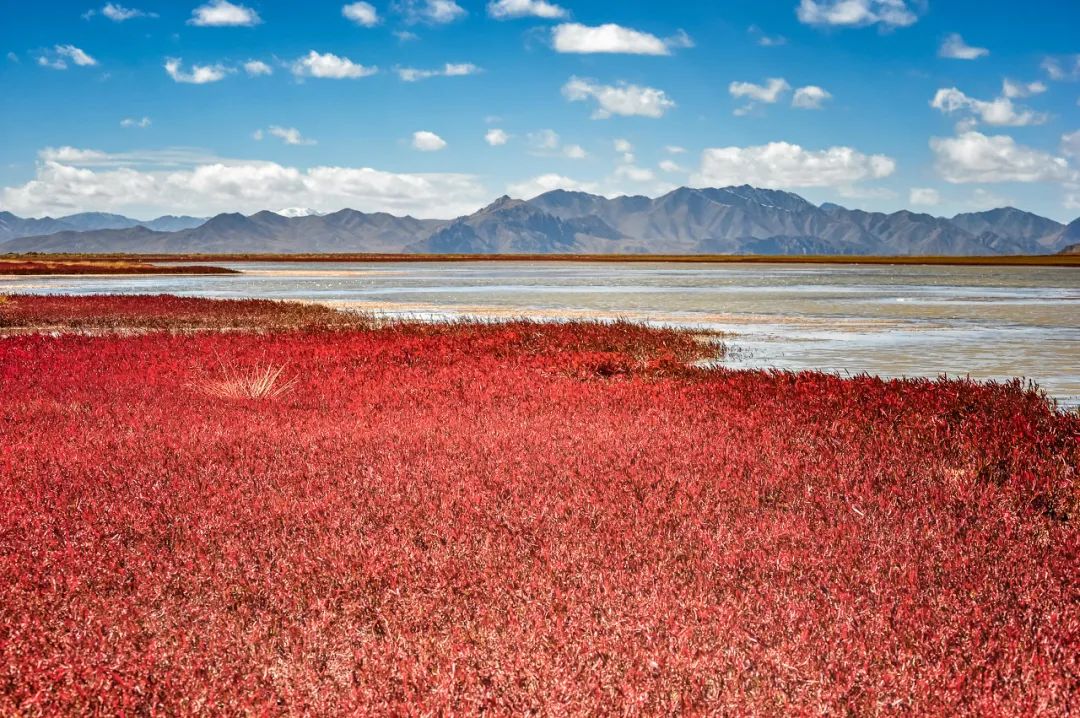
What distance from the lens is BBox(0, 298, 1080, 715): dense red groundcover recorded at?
4.73m

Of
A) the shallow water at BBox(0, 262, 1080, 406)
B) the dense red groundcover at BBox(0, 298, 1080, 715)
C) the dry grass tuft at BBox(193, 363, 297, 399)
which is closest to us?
the dense red groundcover at BBox(0, 298, 1080, 715)

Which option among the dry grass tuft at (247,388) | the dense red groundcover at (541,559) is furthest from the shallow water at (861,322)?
the dry grass tuft at (247,388)

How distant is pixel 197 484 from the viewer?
8867 millimetres

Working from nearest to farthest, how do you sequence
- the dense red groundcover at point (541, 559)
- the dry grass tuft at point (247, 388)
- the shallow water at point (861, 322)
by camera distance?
1. the dense red groundcover at point (541, 559)
2. the dry grass tuft at point (247, 388)
3. the shallow water at point (861, 322)

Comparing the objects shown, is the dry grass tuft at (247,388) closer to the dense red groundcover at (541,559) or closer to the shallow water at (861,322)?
the dense red groundcover at (541,559)

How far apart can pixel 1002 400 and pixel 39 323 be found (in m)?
33.0

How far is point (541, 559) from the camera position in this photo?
676 cm

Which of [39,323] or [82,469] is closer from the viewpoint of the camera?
[82,469]

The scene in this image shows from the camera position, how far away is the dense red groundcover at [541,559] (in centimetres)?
473

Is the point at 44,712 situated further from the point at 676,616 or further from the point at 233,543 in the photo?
the point at 676,616

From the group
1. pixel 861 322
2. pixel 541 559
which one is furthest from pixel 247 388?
pixel 861 322

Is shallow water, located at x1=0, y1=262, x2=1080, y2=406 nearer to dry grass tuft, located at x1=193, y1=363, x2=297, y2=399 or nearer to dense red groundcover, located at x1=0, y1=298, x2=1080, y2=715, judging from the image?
dense red groundcover, located at x1=0, y1=298, x2=1080, y2=715

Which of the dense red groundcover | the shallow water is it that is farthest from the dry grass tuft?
the shallow water

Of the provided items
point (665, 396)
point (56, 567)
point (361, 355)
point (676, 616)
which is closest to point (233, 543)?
point (56, 567)
